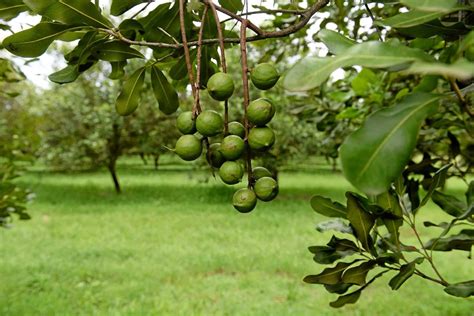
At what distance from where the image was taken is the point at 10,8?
34.9 inches

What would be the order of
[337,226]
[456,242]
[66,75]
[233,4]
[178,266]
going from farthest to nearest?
[178,266] < [337,226] < [456,242] < [233,4] < [66,75]

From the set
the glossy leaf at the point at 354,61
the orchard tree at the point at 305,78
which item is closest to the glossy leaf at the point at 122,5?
the orchard tree at the point at 305,78

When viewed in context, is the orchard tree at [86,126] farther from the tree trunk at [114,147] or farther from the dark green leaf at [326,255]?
the dark green leaf at [326,255]

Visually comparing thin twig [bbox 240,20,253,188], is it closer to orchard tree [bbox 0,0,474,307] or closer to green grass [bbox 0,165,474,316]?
orchard tree [bbox 0,0,474,307]

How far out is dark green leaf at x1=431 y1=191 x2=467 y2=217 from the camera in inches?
53.1

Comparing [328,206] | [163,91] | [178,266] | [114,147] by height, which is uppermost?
[163,91]

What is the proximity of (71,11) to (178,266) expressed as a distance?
5.38m

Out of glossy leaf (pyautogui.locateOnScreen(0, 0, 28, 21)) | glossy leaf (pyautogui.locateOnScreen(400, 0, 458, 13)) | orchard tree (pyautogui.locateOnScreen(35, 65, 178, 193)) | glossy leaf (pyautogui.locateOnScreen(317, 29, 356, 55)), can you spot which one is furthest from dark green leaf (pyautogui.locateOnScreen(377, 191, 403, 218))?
orchard tree (pyautogui.locateOnScreen(35, 65, 178, 193))

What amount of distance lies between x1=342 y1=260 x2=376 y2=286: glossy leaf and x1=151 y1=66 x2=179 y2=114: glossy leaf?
0.52m

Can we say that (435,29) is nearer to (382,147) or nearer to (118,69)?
(382,147)

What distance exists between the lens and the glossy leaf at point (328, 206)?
1.10 meters

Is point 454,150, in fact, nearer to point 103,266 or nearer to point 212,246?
point 103,266

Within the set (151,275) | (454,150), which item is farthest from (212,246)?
(454,150)

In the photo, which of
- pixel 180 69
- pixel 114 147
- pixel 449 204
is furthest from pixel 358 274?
pixel 114 147
